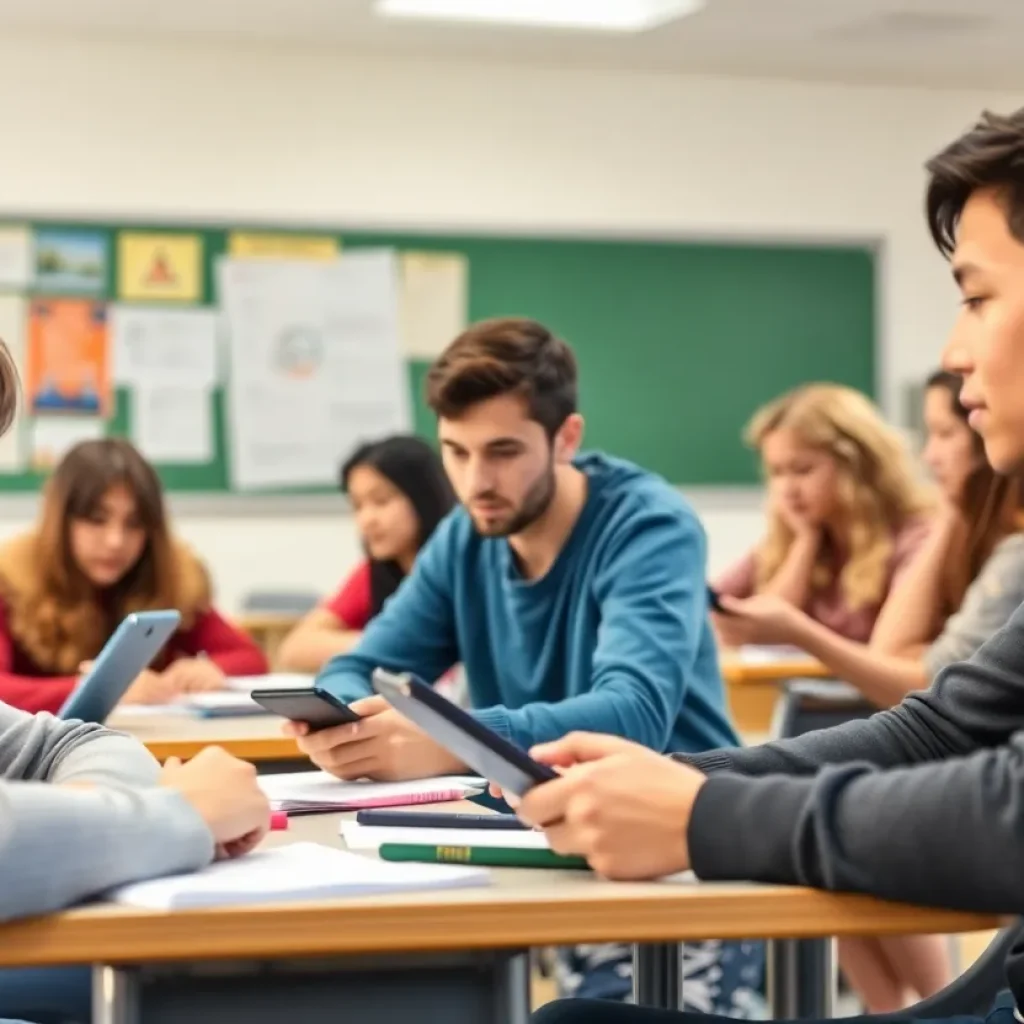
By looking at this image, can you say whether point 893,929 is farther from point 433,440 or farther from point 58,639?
point 433,440

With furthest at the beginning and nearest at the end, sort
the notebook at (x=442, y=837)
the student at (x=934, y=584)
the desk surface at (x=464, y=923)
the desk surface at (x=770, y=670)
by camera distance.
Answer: the desk surface at (x=770, y=670), the student at (x=934, y=584), the notebook at (x=442, y=837), the desk surface at (x=464, y=923)

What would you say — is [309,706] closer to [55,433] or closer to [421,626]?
[421,626]

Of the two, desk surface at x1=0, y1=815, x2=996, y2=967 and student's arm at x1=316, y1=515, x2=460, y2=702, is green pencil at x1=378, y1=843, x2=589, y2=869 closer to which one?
desk surface at x1=0, y1=815, x2=996, y2=967

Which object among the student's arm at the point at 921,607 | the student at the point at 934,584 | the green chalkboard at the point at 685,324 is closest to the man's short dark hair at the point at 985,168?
the student at the point at 934,584

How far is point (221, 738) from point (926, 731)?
128cm

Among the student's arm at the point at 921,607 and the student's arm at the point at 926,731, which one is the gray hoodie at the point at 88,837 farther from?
the student's arm at the point at 921,607

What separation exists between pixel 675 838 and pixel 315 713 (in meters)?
0.78

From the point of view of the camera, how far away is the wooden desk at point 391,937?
3.90 ft

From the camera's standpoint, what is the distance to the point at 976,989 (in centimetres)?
179

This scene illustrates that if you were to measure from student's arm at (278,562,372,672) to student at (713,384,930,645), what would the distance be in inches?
38.8

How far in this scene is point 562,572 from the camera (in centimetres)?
272

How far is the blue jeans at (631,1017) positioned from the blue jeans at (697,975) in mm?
978

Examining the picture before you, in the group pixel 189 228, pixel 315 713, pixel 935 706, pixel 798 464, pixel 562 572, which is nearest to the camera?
pixel 935 706

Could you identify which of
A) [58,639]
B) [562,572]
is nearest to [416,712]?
[562,572]
